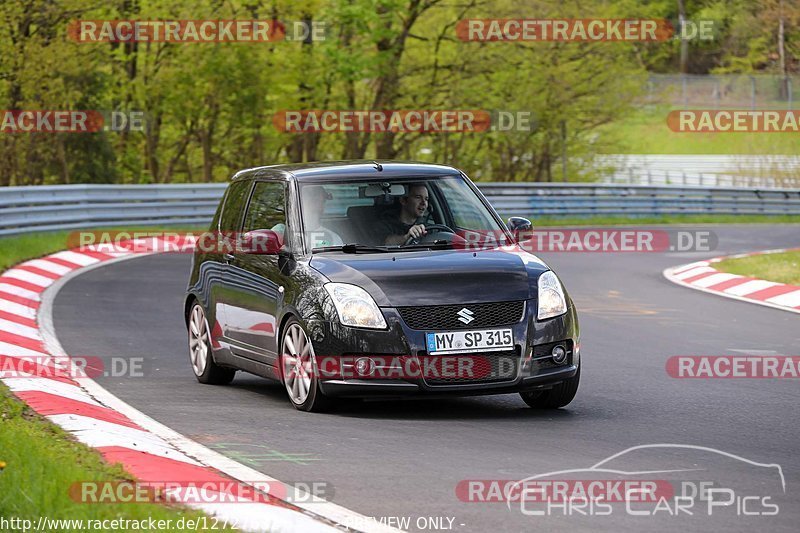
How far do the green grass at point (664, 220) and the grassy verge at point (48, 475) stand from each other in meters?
25.2

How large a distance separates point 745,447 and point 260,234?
11.6 ft

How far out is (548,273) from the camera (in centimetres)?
948

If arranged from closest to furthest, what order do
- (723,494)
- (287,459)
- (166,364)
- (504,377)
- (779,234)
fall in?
(723,494) → (287,459) → (504,377) → (166,364) → (779,234)

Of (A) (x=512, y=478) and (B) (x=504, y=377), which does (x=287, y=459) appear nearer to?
(A) (x=512, y=478)

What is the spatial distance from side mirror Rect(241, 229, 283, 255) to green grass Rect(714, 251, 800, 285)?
34.6 feet

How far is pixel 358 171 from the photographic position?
1029 centimetres

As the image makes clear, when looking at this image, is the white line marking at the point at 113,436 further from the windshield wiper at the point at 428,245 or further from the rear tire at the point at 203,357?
the rear tire at the point at 203,357

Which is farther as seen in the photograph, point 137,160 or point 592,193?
point 137,160

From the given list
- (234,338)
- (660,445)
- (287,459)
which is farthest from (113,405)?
(660,445)

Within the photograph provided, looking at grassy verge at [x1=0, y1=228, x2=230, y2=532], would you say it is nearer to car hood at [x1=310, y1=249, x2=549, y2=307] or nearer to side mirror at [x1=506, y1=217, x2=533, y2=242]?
car hood at [x1=310, y1=249, x2=549, y2=307]

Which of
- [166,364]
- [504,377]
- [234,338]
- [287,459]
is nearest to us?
[287,459]

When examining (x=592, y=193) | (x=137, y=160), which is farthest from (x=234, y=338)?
(x=137, y=160)

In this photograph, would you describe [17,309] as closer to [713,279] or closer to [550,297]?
[550,297]

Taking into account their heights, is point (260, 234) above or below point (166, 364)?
above
